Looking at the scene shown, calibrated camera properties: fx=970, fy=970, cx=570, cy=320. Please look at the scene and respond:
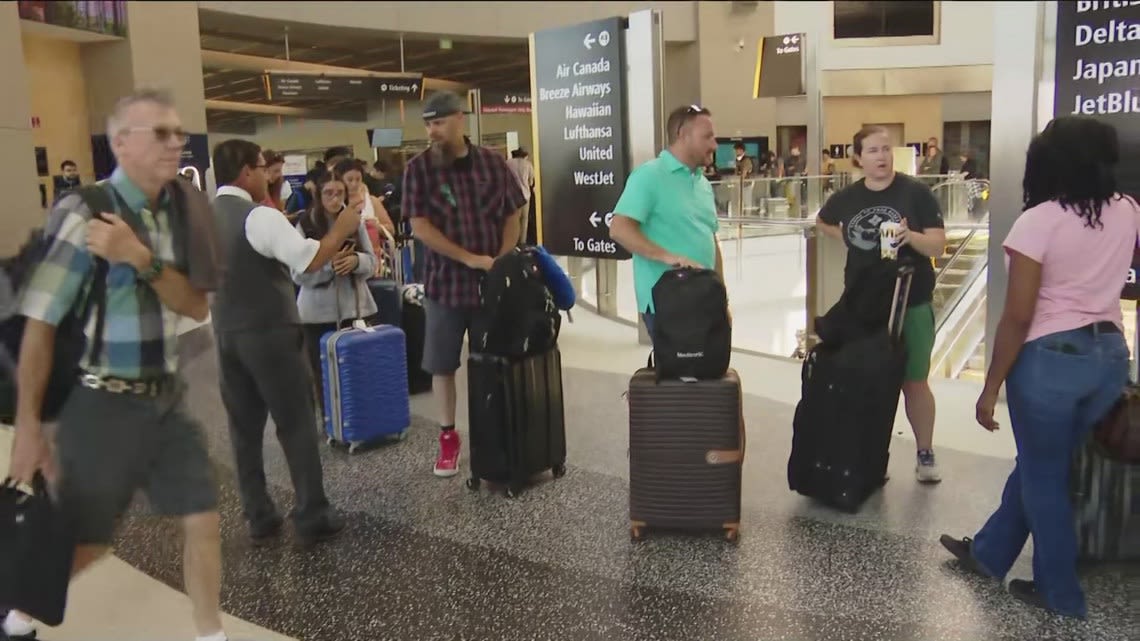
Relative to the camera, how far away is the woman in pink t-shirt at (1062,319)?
2.61 metres

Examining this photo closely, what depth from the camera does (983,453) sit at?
4.32 metres

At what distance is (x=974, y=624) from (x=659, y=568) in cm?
96

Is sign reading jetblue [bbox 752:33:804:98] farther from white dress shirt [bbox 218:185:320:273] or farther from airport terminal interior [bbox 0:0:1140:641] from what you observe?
white dress shirt [bbox 218:185:320:273]

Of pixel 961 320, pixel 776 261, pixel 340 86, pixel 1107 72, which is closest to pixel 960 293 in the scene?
pixel 961 320

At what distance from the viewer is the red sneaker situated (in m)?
4.25

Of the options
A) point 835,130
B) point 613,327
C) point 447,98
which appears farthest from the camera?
point 835,130

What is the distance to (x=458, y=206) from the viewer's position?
400 cm

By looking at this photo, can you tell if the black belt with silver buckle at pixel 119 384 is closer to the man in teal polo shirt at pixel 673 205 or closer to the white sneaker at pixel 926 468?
the man in teal polo shirt at pixel 673 205

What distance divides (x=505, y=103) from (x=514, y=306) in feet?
66.6

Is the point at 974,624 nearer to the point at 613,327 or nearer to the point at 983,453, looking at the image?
the point at 983,453

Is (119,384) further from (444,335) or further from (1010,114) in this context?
(1010,114)

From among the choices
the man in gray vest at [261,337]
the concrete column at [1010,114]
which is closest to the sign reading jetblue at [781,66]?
the concrete column at [1010,114]

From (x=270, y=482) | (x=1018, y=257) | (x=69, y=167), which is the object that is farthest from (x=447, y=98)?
(x=69, y=167)

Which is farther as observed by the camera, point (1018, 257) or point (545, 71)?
point (545, 71)
